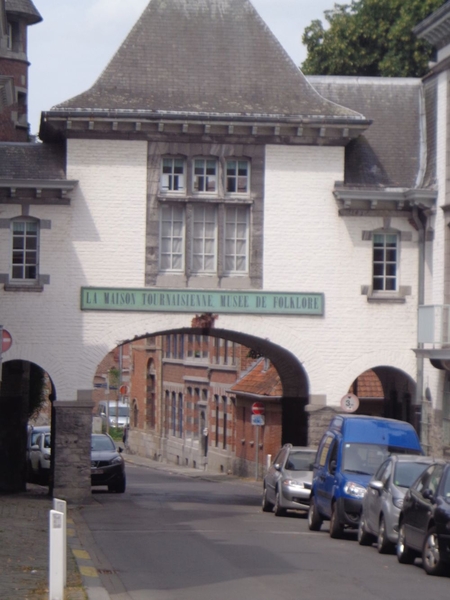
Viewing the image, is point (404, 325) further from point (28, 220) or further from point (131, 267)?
point (28, 220)

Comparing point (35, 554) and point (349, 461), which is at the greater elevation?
point (349, 461)

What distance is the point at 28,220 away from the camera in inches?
1275

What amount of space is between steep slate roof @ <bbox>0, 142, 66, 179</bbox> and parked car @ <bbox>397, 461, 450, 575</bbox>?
1656 centimetres

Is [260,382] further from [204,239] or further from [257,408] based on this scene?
[204,239]

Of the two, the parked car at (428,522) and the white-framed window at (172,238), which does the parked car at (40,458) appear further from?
the parked car at (428,522)

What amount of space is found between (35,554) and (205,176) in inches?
649

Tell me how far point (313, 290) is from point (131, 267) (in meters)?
4.41

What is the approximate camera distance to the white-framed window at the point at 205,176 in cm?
3281

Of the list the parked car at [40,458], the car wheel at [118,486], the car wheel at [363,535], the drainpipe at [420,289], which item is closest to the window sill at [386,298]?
the drainpipe at [420,289]

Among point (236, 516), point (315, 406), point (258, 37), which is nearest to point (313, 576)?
point (236, 516)

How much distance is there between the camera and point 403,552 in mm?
18156

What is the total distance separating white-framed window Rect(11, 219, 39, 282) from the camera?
32.4m

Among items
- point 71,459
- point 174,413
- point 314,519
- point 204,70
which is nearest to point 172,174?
point 204,70

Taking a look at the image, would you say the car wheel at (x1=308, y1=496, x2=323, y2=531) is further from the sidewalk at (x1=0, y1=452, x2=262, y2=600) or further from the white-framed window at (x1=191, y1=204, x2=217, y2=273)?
the white-framed window at (x1=191, y1=204, x2=217, y2=273)
